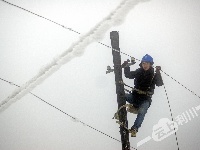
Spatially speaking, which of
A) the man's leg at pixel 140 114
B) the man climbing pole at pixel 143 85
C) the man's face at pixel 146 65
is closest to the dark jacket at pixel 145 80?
Answer: the man climbing pole at pixel 143 85

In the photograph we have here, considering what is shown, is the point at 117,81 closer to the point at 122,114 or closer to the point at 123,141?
the point at 122,114

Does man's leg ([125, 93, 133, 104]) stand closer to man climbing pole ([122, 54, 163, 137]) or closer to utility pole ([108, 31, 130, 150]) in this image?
man climbing pole ([122, 54, 163, 137])

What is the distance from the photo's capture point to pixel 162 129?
53.1 ft

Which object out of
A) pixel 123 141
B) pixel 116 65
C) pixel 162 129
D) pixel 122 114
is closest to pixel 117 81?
pixel 116 65

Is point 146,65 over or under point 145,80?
over

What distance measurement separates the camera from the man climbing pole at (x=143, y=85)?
260 inches

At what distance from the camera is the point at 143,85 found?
22.7 ft

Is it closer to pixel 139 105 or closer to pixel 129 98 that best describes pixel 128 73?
pixel 129 98

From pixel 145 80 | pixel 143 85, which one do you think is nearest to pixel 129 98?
pixel 143 85

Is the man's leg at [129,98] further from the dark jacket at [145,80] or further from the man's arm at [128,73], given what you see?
the man's arm at [128,73]

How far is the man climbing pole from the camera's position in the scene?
21.7ft

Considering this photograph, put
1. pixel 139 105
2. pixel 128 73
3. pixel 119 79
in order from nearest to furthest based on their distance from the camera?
pixel 119 79
pixel 139 105
pixel 128 73

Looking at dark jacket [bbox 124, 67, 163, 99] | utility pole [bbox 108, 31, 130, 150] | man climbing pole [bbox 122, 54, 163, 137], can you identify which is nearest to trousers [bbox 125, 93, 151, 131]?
man climbing pole [bbox 122, 54, 163, 137]

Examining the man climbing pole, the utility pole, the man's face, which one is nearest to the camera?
the utility pole
